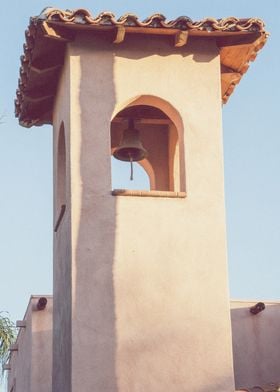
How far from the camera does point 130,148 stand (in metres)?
12.7

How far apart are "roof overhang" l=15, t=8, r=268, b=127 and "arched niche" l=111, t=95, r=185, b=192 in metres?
0.88

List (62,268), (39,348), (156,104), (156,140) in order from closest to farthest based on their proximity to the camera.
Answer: (62,268)
(156,104)
(156,140)
(39,348)

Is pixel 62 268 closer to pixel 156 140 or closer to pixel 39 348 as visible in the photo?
pixel 156 140

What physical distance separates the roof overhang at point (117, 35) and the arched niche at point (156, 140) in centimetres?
88

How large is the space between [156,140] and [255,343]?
3.04 meters

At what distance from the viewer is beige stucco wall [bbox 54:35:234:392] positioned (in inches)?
431

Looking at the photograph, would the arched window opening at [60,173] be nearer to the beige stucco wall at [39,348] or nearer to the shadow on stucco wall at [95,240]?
the shadow on stucco wall at [95,240]

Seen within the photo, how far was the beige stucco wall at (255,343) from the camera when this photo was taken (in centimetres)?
1417

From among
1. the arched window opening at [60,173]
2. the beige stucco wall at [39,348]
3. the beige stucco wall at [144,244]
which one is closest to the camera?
the beige stucco wall at [144,244]

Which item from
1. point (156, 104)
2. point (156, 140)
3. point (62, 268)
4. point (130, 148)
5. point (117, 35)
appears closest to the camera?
point (117, 35)

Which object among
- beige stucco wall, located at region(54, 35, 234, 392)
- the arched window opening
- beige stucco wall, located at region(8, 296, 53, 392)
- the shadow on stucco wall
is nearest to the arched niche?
the arched window opening

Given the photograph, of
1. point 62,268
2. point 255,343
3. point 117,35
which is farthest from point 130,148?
point 255,343

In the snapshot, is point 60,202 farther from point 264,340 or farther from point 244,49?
point 264,340

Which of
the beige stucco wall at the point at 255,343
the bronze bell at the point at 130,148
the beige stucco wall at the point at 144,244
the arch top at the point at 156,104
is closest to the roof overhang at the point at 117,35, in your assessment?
the beige stucco wall at the point at 144,244
